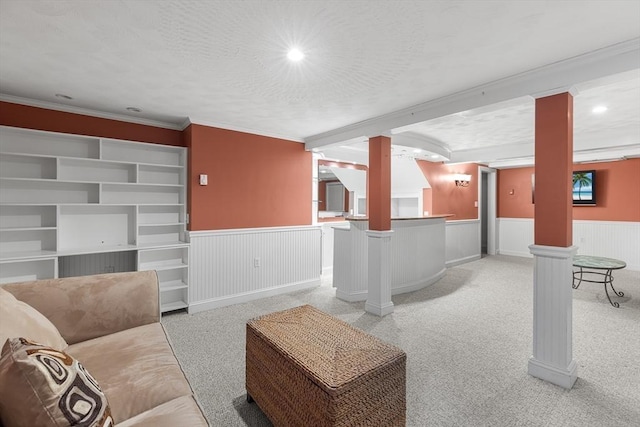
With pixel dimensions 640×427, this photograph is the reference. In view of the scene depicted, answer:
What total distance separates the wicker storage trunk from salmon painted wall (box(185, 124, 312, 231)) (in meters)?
2.19

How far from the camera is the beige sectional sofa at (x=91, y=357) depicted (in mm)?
845

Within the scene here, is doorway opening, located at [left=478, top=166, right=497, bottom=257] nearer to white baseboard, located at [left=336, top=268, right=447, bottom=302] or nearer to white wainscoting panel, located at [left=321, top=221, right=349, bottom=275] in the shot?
white baseboard, located at [left=336, top=268, right=447, bottom=302]

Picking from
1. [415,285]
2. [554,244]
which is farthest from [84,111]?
[415,285]

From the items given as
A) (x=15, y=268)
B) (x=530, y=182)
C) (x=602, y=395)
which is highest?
(x=530, y=182)

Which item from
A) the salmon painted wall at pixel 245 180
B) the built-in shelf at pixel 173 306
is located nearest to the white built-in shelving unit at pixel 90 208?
the built-in shelf at pixel 173 306

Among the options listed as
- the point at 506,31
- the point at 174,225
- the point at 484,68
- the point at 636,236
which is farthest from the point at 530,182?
the point at 174,225

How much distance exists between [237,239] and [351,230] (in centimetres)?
155

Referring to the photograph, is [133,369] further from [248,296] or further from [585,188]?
[585,188]

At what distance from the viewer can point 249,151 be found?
13.4 ft

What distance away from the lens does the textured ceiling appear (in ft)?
5.27

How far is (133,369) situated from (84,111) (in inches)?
122

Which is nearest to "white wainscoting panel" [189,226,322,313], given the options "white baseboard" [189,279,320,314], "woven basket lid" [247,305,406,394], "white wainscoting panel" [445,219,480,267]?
"white baseboard" [189,279,320,314]

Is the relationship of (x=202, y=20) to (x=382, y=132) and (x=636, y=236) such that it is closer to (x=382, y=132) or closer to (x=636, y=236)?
(x=382, y=132)

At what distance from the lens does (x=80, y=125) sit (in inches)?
129
